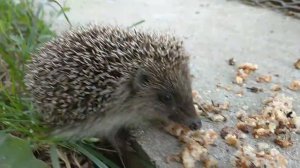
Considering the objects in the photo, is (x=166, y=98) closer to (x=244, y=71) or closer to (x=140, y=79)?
(x=140, y=79)

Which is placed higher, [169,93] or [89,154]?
[169,93]

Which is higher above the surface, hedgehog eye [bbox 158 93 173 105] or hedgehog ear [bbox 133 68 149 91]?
hedgehog ear [bbox 133 68 149 91]

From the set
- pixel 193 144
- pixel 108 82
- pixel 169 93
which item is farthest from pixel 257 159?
pixel 108 82

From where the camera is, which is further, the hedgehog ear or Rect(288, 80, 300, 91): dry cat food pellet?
Rect(288, 80, 300, 91): dry cat food pellet

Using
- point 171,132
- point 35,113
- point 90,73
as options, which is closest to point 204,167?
point 171,132

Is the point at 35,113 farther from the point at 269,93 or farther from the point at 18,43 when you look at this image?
the point at 269,93

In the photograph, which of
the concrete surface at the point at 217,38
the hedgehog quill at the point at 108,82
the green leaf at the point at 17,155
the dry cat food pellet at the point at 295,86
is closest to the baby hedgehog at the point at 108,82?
the hedgehog quill at the point at 108,82

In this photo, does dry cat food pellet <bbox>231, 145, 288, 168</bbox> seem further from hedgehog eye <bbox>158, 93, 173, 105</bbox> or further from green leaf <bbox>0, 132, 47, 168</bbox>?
green leaf <bbox>0, 132, 47, 168</bbox>

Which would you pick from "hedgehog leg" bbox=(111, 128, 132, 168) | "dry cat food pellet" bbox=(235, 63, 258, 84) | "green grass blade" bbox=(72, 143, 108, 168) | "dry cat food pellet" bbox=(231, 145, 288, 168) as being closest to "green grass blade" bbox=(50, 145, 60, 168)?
"green grass blade" bbox=(72, 143, 108, 168)
